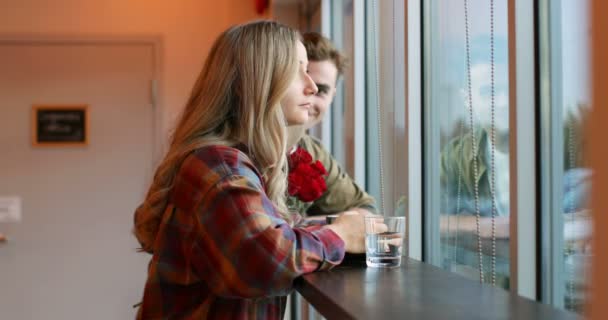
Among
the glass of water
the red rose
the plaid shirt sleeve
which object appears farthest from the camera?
the red rose

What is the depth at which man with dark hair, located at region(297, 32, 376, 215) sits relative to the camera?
207 cm

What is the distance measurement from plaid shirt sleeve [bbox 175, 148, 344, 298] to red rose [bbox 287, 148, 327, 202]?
0.50 meters

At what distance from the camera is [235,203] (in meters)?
1.18

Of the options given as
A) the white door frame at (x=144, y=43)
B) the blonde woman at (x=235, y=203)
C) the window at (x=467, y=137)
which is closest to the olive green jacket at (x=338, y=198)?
the window at (x=467, y=137)

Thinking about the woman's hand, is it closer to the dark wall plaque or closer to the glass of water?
the glass of water

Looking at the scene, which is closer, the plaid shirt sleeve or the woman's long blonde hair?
A: the plaid shirt sleeve

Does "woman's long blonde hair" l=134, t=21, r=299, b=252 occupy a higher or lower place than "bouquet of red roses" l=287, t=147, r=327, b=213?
higher

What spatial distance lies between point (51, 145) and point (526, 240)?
337 centimetres

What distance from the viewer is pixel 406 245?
2.06 metres

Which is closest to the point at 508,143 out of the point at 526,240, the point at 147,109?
the point at 526,240

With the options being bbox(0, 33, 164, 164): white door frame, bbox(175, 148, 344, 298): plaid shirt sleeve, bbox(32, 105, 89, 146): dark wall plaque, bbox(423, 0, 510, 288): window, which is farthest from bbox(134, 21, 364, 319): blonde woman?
bbox(32, 105, 89, 146): dark wall plaque

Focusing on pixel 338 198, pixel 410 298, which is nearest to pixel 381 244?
pixel 410 298

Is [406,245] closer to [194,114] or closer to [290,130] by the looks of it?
[290,130]

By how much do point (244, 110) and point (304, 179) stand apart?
0.41 meters
